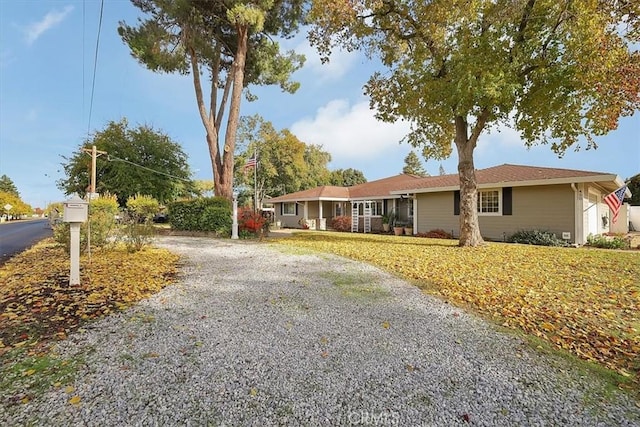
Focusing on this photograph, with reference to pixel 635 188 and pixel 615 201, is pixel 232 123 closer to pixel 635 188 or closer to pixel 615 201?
pixel 615 201

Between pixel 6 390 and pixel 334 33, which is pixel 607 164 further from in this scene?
pixel 6 390

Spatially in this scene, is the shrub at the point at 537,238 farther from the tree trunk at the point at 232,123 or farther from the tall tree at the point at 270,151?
the tall tree at the point at 270,151

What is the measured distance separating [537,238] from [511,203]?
6.19ft

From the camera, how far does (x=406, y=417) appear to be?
214cm

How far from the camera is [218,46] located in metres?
16.9

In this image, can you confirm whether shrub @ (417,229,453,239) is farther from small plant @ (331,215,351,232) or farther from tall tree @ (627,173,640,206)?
tall tree @ (627,173,640,206)

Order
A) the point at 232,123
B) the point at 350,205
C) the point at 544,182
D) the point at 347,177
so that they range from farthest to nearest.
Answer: the point at 347,177
the point at 350,205
the point at 232,123
the point at 544,182

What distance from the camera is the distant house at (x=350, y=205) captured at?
20.0 m

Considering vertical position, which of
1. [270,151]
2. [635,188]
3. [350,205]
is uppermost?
[270,151]

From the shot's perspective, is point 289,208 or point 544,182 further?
point 289,208

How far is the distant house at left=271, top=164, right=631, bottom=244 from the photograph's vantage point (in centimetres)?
1223

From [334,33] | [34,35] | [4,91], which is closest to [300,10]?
[334,33]

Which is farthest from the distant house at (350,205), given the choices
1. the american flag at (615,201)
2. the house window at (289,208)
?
the american flag at (615,201)

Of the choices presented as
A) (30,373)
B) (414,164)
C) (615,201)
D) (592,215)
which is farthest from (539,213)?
(414,164)
